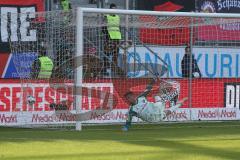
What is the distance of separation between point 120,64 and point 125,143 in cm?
492

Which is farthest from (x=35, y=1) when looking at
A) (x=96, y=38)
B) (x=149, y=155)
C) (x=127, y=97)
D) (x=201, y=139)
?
(x=149, y=155)

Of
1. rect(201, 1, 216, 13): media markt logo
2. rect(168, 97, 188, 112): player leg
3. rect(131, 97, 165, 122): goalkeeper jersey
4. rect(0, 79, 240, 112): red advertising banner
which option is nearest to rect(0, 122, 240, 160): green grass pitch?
rect(131, 97, 165, 122): goalkeeper jersey

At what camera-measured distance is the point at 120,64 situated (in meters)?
15.8

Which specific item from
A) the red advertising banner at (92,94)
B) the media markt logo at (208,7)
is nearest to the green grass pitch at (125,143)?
the red advertising banner at (92,94)

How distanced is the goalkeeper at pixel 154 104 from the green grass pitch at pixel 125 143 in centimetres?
28

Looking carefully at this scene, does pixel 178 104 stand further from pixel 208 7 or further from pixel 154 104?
pixel 208 7

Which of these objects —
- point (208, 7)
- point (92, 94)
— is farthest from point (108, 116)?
point (208, 7)

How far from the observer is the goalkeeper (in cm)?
1359

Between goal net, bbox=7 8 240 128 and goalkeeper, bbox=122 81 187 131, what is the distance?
74 millimetres

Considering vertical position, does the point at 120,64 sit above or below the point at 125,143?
above

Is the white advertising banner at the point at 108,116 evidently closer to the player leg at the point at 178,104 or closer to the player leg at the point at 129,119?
the player leg at the point at 178,104

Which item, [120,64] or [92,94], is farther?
[120,64]

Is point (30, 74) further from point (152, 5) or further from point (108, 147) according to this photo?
point (152, 5)

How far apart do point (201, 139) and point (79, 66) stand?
318 cm
